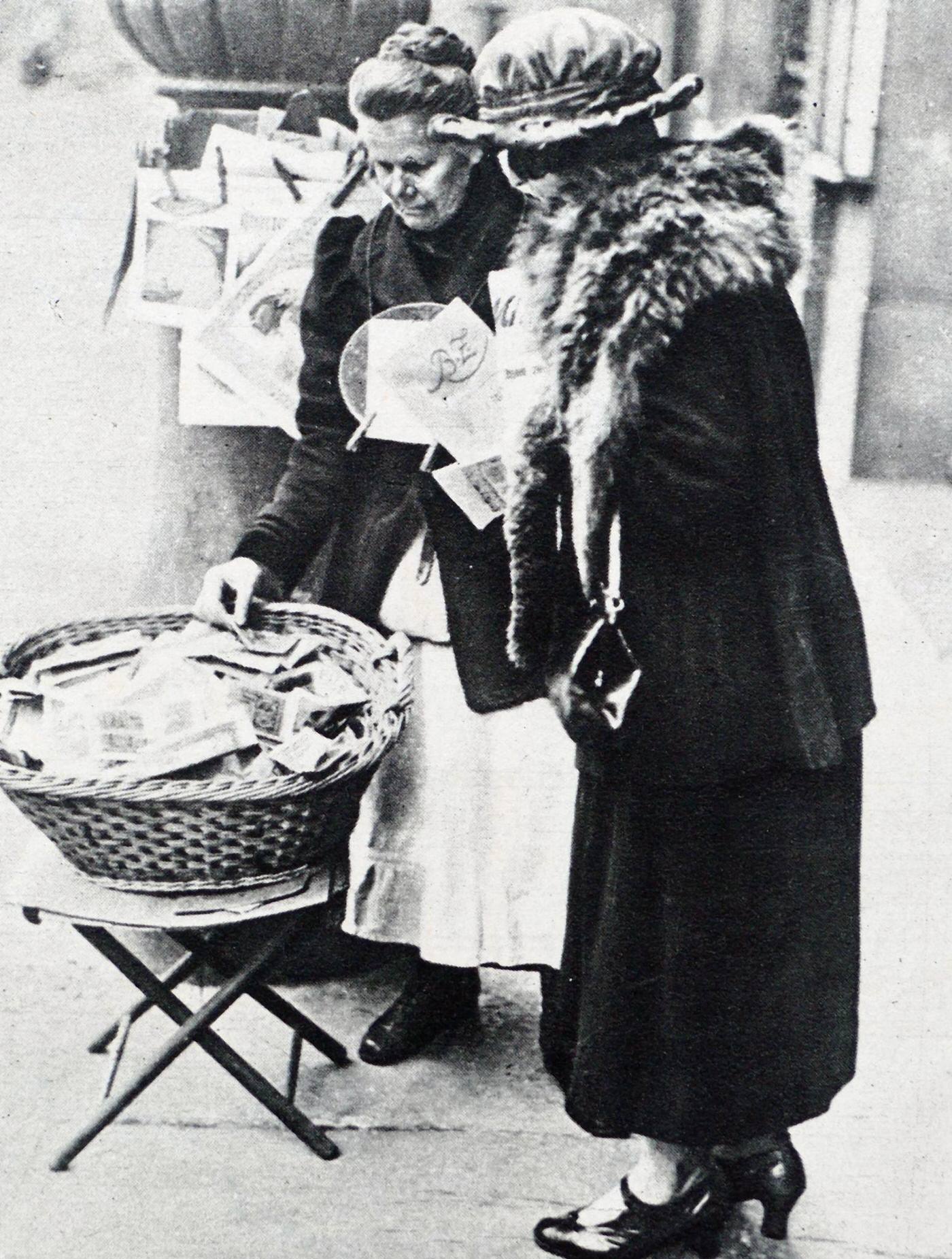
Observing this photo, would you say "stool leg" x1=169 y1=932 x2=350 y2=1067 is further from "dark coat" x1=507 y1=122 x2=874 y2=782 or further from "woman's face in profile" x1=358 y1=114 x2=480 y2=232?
"woman's face in profile" x1=358 y1=114 x2=480 y2=232

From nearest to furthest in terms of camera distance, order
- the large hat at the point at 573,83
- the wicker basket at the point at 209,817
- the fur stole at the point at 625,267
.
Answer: the fur stole at the point at 625,267, the large hat at the point at 573,83, the wicker basket at the point at 209,817

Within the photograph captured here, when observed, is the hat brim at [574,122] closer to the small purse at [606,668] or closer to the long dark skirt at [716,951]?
the small purse at [606,668]

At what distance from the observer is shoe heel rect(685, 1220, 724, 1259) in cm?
267

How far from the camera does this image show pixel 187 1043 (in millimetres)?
2904

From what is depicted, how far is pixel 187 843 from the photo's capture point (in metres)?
2.54

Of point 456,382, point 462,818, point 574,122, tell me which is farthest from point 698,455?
point 462,818

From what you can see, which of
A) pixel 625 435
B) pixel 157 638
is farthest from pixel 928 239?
pixel 157 638

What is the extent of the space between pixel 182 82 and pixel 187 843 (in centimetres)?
165

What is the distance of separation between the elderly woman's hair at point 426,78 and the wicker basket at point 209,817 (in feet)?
3.55

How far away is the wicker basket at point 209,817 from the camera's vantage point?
2.47 metres

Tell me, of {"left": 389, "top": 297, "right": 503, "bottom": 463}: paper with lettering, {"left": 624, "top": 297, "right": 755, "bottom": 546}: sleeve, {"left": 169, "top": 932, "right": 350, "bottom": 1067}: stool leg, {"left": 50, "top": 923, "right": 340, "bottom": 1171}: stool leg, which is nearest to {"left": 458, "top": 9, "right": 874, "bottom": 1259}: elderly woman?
{"left": 624, "top": 297, "right": 755, "bottom": 546}: sleeve

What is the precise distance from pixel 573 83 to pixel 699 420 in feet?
2.11

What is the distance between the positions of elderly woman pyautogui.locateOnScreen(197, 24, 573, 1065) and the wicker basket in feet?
0.93

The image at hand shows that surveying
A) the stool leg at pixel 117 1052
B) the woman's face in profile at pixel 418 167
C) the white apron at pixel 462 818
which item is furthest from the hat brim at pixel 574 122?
the stool leg at pixel 117 1052
